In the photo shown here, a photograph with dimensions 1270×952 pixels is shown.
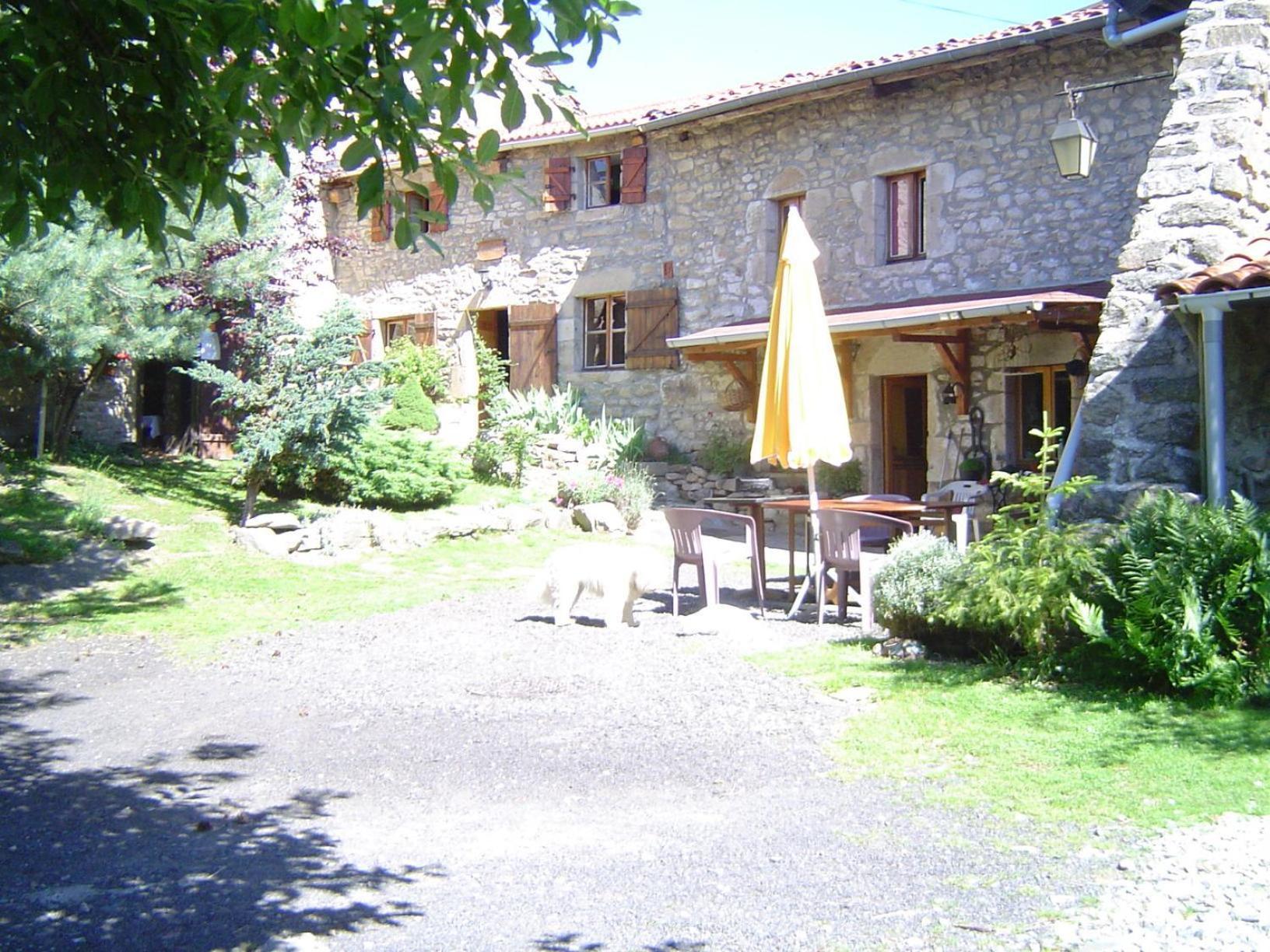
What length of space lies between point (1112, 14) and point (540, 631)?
7299mm

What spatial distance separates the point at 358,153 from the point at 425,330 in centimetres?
1576

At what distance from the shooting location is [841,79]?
1362 cm

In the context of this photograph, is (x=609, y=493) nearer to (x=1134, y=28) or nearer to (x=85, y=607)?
(x=85, y=607)

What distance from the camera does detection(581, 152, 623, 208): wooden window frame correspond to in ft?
56.1

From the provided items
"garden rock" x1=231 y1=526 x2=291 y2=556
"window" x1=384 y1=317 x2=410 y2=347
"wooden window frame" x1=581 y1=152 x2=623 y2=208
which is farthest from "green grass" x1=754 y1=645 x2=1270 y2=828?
"window" x1=384 y1=317 x2=410 y2=347

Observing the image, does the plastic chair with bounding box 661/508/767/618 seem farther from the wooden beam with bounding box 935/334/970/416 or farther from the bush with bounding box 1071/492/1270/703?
the wooden beam with bounding box 935/334/970/416

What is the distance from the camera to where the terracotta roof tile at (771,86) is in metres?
12.0

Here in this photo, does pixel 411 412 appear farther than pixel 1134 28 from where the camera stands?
Yes

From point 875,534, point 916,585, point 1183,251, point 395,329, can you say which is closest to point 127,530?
point 875,534

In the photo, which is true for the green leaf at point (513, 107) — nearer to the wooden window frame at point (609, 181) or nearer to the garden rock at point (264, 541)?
the garden rock at point (264, 541)

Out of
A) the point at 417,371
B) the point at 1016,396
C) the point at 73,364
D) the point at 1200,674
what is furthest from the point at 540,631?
the point at 417,371

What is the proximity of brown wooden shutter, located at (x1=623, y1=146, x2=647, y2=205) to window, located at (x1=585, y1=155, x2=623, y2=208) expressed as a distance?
0.47 metres

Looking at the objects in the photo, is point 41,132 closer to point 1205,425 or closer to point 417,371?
point 1205,425

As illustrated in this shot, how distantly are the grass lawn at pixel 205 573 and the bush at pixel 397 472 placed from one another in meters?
0.56
